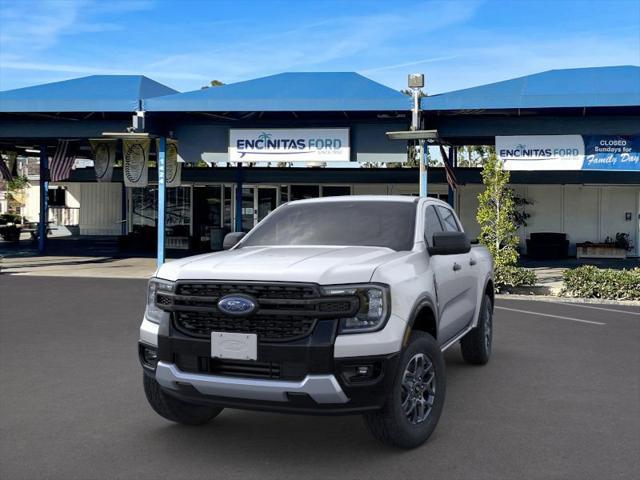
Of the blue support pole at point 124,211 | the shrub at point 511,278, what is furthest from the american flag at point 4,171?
the shrub at point 511,278

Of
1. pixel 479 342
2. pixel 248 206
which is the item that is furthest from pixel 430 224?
pixel 248 206

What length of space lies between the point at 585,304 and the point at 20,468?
38.7 ft

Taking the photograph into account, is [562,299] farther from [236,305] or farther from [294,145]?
[236,305]

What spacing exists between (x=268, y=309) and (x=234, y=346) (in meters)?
0.33

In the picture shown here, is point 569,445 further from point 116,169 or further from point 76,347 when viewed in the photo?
point 116,169

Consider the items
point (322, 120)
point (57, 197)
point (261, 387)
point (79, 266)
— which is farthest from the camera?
point (57, 197)

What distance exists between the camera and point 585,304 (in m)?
13.6

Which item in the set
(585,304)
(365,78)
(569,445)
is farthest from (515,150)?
(569,445)

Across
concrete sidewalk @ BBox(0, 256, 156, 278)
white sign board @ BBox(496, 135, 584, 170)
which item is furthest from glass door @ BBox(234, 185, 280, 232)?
white sign board @ BBox(496, 135, 584, 170)

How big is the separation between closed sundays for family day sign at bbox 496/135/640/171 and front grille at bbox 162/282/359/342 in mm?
15210

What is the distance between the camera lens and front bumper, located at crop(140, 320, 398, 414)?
4.09 meters

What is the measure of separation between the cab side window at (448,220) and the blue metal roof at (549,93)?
11022 mm

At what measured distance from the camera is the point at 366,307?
14.0 ft

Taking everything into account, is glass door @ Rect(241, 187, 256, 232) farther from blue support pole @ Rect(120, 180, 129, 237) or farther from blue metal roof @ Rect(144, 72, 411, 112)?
blue metal roof @ Rect(144, 72, 411, 112)
